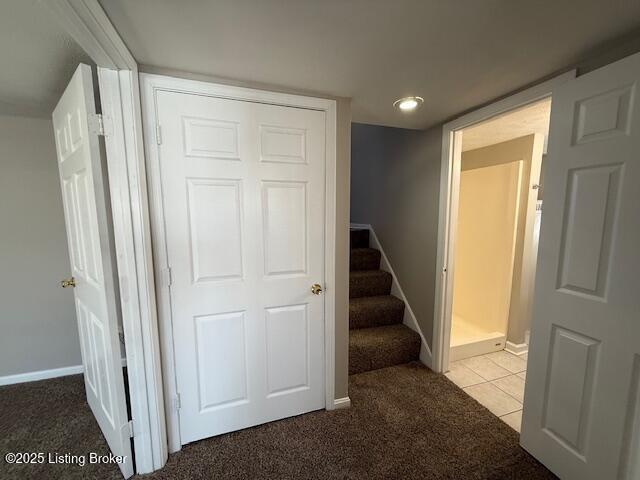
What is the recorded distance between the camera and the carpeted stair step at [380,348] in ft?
7.55

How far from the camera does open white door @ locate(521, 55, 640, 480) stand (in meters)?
1.09

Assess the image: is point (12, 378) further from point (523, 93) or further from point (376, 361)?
point (523, 93)

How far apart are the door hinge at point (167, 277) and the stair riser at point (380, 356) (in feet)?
5.02

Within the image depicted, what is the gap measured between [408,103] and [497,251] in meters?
1.89

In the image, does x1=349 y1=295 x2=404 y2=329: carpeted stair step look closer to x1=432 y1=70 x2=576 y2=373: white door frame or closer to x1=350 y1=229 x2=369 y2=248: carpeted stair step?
x1=432 y1=70 x2=576 y2=373: white door frame

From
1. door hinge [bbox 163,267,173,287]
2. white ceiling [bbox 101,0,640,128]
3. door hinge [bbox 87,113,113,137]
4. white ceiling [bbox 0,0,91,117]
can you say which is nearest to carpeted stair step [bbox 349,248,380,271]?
white ceiling [bbox 101,0,640,128]

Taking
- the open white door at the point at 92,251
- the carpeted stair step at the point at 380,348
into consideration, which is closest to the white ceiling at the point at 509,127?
the carpeted stair step at the point at 380,348

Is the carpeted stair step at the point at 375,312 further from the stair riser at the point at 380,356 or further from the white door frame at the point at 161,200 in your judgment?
the white door frame at the point at 161,200

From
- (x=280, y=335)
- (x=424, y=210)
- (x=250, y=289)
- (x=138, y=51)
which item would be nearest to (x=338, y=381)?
(x=280, y=335)

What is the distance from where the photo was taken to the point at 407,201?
262cm

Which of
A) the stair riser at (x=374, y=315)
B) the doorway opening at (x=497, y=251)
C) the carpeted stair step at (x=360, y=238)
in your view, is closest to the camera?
the doorway opening at (x=497, y=251)

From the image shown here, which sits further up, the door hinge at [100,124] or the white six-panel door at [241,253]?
the door hinge at [100,124]

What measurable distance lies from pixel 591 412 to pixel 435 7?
5.97ft

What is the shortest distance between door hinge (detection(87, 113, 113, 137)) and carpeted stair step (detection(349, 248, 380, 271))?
2322 mm
